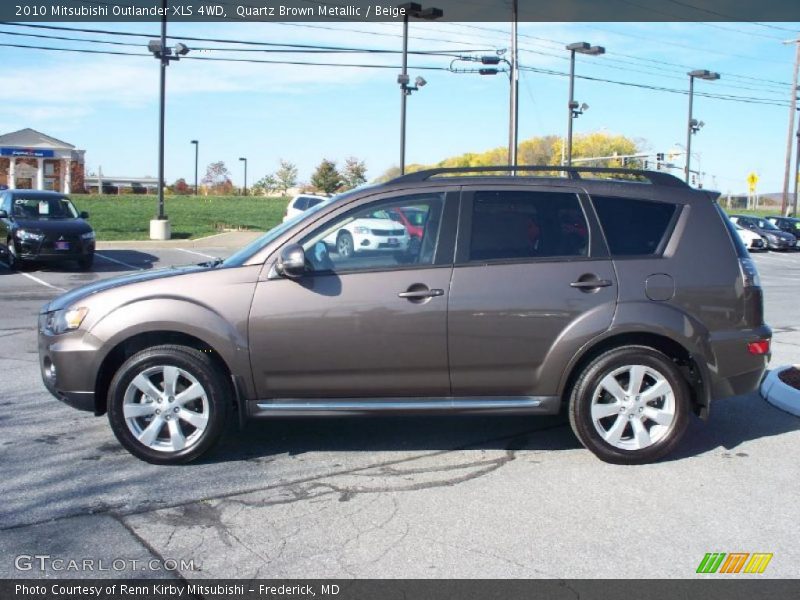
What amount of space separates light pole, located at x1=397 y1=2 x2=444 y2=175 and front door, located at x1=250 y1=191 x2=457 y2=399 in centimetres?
2365

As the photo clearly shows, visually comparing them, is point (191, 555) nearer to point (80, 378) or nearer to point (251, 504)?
point (251, 504)

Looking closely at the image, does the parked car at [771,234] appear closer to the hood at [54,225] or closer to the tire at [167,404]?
the hood at [54,225]

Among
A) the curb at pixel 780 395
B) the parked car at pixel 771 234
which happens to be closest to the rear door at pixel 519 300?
the curb at pixel 780 395

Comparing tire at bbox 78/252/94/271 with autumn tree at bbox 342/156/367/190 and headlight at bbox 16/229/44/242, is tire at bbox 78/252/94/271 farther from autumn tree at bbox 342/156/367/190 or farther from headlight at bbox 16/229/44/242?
autumn tree at bbox 342/156/367/190

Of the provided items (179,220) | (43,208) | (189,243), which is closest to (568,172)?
(43,208)

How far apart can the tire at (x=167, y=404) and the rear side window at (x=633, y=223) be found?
8.82ft

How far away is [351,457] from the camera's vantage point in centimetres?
538

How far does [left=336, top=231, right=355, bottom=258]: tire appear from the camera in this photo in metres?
5.22

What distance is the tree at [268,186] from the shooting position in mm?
96312

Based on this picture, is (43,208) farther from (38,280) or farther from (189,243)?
(189,243)

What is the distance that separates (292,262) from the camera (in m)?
4.97

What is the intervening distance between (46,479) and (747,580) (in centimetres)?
386

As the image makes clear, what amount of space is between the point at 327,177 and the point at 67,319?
2580 inches

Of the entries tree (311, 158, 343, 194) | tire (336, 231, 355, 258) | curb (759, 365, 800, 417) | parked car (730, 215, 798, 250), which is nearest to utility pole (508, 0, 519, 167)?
parked car (730, 215, 798, 250)
